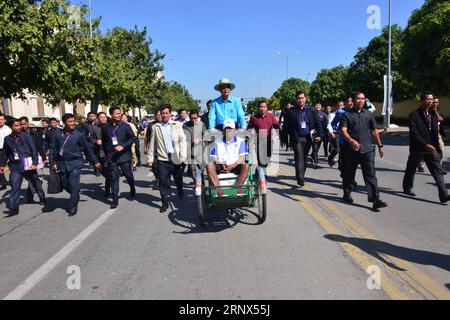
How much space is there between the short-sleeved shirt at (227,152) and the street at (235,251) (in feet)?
3.02

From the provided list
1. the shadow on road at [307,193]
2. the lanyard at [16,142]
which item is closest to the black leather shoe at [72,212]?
the lanyard at [16,142]

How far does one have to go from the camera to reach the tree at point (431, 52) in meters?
19.3

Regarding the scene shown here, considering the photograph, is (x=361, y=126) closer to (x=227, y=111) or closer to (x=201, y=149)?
(x=227, y=111)

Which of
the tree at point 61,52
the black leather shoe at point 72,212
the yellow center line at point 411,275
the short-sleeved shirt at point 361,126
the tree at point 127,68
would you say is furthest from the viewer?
the tree at point 127,68

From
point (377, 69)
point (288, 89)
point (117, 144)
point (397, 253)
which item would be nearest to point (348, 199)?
point (397, 253)

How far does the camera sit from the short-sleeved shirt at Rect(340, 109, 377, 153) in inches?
287

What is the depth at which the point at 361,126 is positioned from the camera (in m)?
7.30

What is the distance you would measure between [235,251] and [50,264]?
212 cm

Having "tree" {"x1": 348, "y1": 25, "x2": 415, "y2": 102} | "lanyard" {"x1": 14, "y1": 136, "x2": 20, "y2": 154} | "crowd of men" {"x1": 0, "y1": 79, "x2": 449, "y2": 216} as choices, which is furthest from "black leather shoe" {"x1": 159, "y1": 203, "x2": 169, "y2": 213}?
"tree" {"x1": 348, "y1": 25, "x2": 415, "y2": 102}

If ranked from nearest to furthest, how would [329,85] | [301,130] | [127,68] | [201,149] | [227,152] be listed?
1. [227,152]
2. [201,149]
3. [301,130]
4. [127,68]
5. [329,85]

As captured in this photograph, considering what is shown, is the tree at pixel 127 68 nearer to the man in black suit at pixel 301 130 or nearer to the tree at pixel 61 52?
the tree at pixel 61 52

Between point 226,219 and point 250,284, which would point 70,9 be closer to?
point 226,219

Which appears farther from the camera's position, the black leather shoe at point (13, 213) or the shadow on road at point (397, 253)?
the black leather shoe at point (13, 213)
